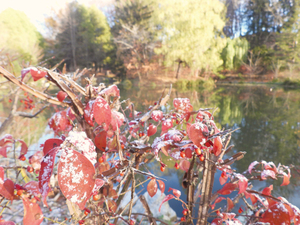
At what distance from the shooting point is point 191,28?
33.3 ft

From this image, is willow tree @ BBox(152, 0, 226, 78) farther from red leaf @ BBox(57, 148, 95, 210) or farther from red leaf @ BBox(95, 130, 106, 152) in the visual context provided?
red leaf @ BBox(57, 148, 95, 210)

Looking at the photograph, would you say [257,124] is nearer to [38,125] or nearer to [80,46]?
[38,125]

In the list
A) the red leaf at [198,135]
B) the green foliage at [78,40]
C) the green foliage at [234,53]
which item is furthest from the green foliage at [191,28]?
the red leaf at [198,135]

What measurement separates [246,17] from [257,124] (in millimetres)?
20042

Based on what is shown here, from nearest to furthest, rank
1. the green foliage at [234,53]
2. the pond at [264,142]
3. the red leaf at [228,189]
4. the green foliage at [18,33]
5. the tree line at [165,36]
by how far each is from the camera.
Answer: the red leaf at [228,189] → the pond at [264,142] → the green foliage at [18,33] → the tree line at [165,36] → the green foliage at [234,53]

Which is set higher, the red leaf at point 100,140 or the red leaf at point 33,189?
the red leaf at point 100,140

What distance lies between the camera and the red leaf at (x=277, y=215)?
0.47 meters

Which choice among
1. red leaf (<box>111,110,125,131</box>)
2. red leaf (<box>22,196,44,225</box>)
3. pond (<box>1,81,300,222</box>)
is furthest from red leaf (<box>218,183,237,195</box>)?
pond (<box>1,81,300,222</box>)

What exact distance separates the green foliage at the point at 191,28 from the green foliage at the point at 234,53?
337cm

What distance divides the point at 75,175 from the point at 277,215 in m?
0.55

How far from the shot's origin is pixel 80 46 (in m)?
15.1

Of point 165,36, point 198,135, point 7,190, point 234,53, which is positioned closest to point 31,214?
point 7,190

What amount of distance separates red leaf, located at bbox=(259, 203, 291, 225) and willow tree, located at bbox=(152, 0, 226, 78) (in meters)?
10.8

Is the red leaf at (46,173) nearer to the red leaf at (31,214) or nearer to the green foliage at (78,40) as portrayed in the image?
the red leaf at (31,214)
